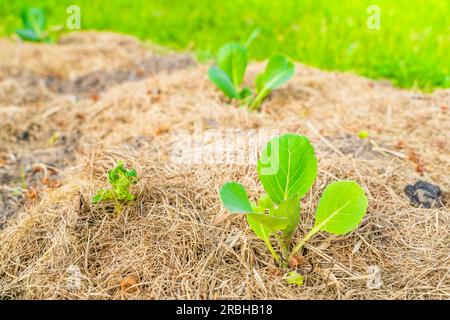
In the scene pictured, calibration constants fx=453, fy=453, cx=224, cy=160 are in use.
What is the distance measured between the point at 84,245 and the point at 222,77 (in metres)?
1.43

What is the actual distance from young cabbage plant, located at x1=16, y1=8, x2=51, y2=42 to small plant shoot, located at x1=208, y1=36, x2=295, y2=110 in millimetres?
2564

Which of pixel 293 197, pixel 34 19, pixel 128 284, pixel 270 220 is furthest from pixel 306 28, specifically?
pixel 128 284

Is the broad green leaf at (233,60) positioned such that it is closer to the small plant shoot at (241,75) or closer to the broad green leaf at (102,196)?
the small plant shoot at (241,75)

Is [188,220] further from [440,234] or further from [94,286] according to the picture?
[440,234]

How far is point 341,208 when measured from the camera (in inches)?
60.7

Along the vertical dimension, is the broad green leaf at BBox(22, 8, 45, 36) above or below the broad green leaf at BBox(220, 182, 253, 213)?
above

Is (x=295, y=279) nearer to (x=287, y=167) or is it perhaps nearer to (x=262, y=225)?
(x=262, y=225)

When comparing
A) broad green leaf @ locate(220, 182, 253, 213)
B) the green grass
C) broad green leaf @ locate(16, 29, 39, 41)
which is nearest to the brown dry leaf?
broad green leaf @ locate(220, 182, 253, 213)

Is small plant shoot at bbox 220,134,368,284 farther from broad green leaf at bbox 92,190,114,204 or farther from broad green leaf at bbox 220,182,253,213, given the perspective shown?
broad green leaf at bbox 92,190,114,204

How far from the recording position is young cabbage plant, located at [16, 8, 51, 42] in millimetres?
4406

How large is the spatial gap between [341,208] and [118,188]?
2.64 ft

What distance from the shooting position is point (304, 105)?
2.88 metres
